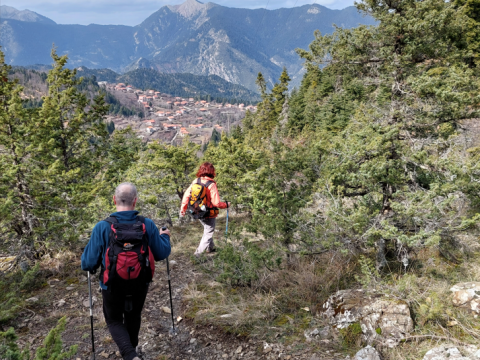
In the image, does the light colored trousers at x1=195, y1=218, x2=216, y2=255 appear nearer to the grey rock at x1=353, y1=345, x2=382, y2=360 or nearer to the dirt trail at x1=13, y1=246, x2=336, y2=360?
the dirt trail at x1=13, y1=246, x2=336, y2=360

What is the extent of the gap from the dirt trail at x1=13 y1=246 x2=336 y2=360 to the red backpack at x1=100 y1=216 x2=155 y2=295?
133 centimetres

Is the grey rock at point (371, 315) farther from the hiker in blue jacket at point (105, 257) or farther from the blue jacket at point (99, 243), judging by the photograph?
the blue jacket at point (99, 243)

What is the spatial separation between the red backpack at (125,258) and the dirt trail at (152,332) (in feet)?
4.36

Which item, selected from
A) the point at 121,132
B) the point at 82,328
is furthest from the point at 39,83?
the point at 82,328

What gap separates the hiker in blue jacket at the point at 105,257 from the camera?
9.31 ft

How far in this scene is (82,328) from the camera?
13.3 feet

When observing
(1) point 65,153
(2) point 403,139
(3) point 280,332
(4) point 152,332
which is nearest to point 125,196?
(4) point 152,332

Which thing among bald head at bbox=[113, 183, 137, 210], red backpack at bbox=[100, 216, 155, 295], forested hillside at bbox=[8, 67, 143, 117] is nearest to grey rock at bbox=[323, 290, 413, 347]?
red backpack at bbox=[100, 216, 155, 295]

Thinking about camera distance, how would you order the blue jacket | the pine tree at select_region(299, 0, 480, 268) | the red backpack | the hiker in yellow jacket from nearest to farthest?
the red backpack, the blue jacket, the pine tree at select_region(299, 0, 480, 268), the hiker in yellow jacket

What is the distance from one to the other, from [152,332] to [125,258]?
1852mm

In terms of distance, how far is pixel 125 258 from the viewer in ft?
8.97

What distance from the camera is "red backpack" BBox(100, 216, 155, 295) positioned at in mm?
2727

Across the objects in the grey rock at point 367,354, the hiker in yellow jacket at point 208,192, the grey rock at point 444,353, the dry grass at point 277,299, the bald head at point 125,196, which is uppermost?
the bald head at point 125,196

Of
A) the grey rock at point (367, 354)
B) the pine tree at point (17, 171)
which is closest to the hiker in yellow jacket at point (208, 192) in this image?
the grey rock at point (367, 354)
